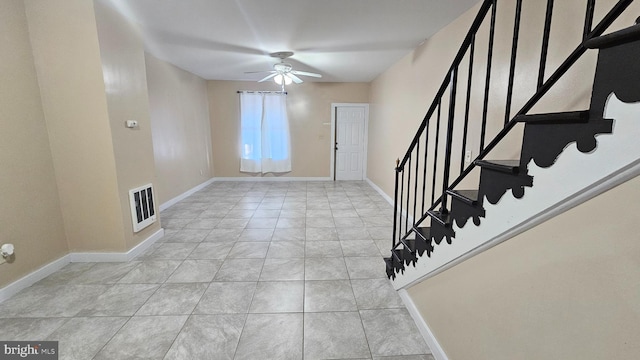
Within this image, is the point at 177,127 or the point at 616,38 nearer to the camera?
the point at 616,38

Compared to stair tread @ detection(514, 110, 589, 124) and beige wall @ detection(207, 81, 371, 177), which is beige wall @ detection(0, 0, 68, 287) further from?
beige wall @ detection(207, 81, 371, 177)

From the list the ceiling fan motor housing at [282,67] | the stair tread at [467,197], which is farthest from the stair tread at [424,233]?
the ceiling fan motor housing at [282,67]

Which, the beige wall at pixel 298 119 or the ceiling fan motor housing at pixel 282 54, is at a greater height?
the ceiling fan motor housing at pixel 282 54

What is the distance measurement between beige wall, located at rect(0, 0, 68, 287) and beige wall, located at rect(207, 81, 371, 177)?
14.1 ft

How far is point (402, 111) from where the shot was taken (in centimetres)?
434

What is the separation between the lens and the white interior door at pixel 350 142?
22.3 ft

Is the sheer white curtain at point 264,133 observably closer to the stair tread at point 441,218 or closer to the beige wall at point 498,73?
the beige wall at point 498,73

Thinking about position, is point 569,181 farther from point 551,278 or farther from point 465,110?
point 465,110

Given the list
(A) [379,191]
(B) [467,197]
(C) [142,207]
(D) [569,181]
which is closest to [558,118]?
(D) [569,181]

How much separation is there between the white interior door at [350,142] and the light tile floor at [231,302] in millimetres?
3520

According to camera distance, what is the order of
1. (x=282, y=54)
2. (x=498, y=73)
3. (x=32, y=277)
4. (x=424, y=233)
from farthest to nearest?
1. (x=282, y=54)
2. (x=32, y=277)
3. (x=498, y=73)
4. (x=424, y=233)

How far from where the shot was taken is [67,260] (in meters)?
2.73

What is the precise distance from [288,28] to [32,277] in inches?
137

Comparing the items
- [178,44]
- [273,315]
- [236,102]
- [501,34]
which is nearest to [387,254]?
[273,315]
